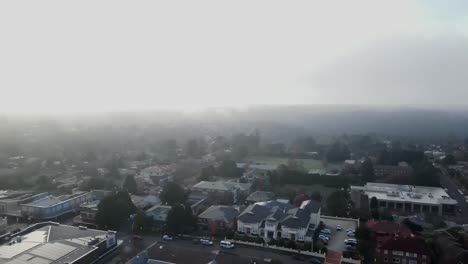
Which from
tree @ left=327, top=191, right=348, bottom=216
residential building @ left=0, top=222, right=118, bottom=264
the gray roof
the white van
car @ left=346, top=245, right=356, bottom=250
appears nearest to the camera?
residential building @ left=0, top=222, right=118, bottom=264

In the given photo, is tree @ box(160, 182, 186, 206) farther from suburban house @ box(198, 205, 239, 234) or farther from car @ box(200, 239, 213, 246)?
car @ box(200, 239, 213, 246)

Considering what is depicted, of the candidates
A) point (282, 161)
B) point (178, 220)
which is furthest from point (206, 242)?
point (282, 161)

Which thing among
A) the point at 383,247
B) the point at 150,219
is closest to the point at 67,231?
the point at 150,219

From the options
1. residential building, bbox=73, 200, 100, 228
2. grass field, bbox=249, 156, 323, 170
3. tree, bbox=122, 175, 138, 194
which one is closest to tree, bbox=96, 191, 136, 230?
residential building, bbox=73, 200, 100, 228

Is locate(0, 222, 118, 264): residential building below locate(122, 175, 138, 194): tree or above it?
above

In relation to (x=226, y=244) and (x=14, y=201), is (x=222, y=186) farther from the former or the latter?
(x=14, y=201)

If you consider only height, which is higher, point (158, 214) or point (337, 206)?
point (158, 214)

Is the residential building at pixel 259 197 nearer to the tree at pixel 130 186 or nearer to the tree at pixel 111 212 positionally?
the tree at pixel 111 212
